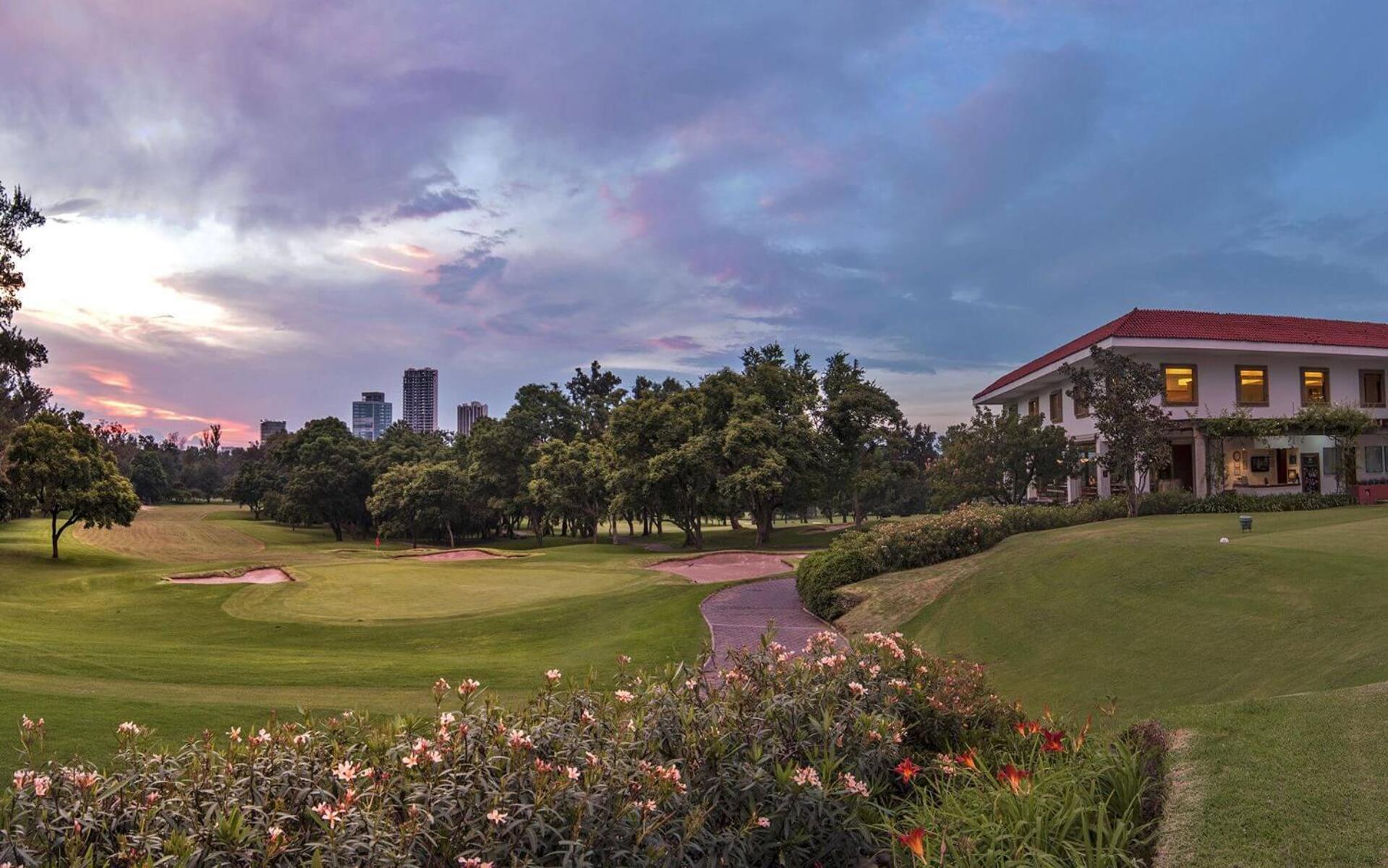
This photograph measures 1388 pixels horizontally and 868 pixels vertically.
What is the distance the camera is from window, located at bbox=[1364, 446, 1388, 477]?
3144 centimetres

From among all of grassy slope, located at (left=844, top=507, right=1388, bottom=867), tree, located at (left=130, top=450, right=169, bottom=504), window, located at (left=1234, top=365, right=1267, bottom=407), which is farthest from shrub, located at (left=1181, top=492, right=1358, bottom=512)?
tree, located at (left=130, top=450, right=169, bottom=504)

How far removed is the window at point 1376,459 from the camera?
103ft

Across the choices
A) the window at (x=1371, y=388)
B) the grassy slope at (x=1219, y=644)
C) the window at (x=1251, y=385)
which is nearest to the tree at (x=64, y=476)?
the grassy slope at (x=1219, y=644)

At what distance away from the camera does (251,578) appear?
2712cm

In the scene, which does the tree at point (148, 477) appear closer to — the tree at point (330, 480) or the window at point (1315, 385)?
the tree at point (330, 480)

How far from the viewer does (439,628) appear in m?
16.4

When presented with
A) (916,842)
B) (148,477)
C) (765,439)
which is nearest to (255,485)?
(148,477)

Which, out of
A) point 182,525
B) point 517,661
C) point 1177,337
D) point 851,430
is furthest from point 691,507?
point 182,525

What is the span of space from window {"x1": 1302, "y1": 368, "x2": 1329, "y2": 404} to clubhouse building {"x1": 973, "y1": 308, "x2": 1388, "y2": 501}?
38 mm

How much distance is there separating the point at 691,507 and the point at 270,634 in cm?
2587

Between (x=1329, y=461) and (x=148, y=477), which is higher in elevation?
(x=1329, y=461)

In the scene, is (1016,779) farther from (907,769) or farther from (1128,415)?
(1128,415)

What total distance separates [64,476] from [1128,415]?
4223 centimetres

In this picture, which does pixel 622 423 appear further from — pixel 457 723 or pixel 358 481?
pixel 457 723
